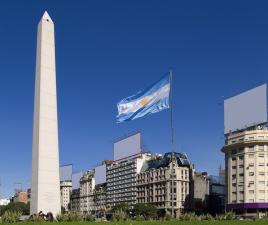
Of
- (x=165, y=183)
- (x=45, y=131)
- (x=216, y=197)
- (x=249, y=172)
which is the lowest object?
(x=216, y=197)

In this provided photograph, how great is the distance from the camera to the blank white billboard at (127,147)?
154 metres

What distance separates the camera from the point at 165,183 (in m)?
154

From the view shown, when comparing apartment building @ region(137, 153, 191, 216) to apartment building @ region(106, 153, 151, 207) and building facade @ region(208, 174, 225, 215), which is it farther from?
building facade @ region(208, 174, 225, 215)

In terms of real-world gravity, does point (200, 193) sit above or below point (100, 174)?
below

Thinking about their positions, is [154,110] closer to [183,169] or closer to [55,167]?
[55,167]

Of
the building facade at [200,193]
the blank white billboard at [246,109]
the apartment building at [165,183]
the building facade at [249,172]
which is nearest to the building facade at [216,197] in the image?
the building facade at [200,193]

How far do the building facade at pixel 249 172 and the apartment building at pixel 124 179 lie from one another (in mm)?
51745

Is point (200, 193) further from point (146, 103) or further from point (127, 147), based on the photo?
point (146, 103)

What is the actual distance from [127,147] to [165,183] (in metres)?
16.8

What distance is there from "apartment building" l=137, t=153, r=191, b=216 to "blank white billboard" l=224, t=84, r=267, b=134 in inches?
1424

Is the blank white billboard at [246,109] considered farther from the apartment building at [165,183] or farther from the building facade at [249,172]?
the apartment building at [165,183]

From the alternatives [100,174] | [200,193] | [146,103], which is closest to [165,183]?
[200,193]

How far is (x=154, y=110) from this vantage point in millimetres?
47062

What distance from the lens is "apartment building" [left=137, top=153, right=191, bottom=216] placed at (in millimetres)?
150875
